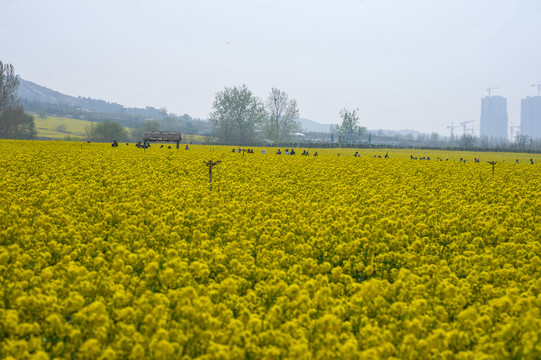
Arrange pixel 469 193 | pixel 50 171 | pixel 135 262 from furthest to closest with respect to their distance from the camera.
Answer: pixel 50 171
pixel 469 193
pixel 135 262

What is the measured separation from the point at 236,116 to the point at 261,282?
130 metres

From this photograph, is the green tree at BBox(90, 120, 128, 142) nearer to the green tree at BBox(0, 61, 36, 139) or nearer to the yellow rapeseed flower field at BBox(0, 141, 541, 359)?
the green tree at BBox(0, 61, 36, 139)

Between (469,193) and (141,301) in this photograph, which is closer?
(141,301)

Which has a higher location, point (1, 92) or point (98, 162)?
point (1, 92)

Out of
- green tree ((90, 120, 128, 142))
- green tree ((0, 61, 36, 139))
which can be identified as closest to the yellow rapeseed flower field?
green tree ((0, 61, 36, 139))

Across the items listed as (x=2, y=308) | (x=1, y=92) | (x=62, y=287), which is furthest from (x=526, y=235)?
(x=1, y=92)

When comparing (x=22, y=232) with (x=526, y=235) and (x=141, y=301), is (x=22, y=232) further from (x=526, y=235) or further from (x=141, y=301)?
(x=526, y=235)

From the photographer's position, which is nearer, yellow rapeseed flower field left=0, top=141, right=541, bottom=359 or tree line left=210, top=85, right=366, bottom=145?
yellow rapeseed flower field left=0, top=141, right=541, bottom=359

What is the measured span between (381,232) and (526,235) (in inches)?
151

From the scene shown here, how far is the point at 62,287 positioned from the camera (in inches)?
282

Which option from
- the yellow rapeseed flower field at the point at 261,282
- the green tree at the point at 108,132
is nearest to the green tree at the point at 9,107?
the green tree at the point at 108,132

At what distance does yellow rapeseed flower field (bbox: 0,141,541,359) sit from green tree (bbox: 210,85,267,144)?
118 meters

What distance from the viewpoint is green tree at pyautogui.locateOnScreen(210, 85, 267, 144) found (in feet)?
438

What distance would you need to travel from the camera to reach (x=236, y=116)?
448 feet
